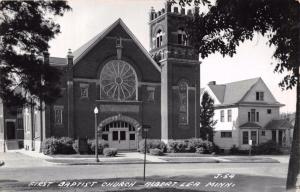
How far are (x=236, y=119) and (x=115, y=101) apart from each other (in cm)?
1795

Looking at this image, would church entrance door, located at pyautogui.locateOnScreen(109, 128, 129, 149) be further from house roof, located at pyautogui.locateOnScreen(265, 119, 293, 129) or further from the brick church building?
house roof, located at pyautogui.locateOnScreen(265, 119, 293, 129)

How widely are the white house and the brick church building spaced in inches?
399

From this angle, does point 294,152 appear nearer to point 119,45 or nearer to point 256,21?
point 256,21

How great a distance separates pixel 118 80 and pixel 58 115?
263 inches

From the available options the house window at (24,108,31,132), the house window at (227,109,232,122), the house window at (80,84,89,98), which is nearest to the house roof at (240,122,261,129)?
the house window at (227,109,232,122)

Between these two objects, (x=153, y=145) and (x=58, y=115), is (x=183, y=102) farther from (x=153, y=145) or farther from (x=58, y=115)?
(x=58, y=115)

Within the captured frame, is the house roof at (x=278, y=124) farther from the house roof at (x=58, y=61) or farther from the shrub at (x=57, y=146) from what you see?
the house roof at (x=58, y=61)

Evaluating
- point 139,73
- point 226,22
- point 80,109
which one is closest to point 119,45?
point 139,73

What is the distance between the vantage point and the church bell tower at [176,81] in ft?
128

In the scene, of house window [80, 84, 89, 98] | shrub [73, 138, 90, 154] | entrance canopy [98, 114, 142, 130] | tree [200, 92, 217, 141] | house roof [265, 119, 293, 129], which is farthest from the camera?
house roof [265, 119, 293, 129]

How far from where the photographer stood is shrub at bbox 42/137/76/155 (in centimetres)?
3369

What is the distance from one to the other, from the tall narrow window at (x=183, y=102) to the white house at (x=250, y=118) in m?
10.8

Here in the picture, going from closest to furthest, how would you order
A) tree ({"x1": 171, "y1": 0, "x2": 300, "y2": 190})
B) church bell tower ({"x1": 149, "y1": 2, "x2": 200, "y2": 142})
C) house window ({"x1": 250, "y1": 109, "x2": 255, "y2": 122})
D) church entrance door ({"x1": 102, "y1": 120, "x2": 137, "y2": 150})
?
tree ({"x1": 171, "y1": 0, "x2": 300, "y2": 190}), church entrance door ({"x1": 102, "y1": 120, "x2": 137, "y2": 150}), church bell tower ({"x1": 149, "y1": 2, "x2": 200, "y2": 142}), house window ({"x1": 250, "y1": 109, "x2": 255, "y2": 122})

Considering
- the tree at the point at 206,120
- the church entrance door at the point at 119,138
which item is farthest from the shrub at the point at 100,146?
the tree at the point at 206,120
